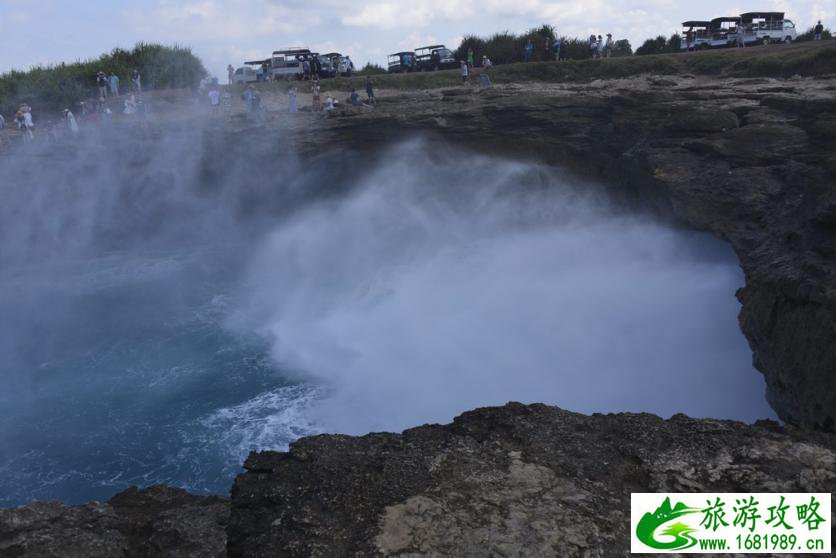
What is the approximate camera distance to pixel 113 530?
17.3ft

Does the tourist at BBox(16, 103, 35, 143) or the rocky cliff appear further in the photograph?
the tourist at BBox(16, 103, 35, 143)

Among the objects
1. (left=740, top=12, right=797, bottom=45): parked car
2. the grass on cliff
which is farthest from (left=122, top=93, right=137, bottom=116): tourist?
(left=740, top=12, right=797, bottom=45): parked car

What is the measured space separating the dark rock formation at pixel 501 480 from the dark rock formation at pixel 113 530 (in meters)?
0.67

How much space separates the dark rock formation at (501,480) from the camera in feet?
14.2

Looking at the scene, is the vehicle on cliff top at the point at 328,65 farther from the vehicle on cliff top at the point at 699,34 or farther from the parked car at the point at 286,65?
the vehicle on cliff top at the point at 699,34

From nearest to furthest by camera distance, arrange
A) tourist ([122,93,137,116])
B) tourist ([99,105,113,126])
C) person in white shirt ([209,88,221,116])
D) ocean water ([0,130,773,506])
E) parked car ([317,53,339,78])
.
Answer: ocean water ([0,130,773,506]), tourist ([99,105,113,126]), tourist ([122,93,137,116]), person in white shirt ([209,88,221,116]), parked car ([317,53,339,78])

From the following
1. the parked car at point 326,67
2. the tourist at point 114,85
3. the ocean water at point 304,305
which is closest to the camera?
the ocean water at point 304,305

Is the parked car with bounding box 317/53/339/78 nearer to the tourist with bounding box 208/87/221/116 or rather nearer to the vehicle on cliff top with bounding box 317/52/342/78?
the vehicle on cliff top with bounding box 317/52/342/78

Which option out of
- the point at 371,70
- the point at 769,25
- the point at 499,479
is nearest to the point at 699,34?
the point at 769,25

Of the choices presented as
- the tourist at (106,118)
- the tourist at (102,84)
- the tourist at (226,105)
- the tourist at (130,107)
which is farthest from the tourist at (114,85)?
the tourist at (226,105)

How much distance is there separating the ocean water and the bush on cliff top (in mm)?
6273

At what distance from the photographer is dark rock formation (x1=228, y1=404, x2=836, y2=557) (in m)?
4.32

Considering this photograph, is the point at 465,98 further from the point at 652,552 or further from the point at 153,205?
the point at 652,552

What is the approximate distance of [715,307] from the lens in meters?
12.5
